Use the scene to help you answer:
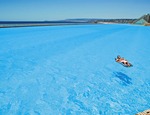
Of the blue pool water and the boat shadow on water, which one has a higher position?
the blue pool water

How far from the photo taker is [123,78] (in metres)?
8.91

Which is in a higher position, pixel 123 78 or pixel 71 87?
pixel 71 87

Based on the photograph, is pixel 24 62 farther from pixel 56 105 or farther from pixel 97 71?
pixel 56 105

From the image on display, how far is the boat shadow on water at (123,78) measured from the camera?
8306mm

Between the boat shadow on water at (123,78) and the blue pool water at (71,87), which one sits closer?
the blue pool water at (71,87)

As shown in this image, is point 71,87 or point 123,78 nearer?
point 71,87

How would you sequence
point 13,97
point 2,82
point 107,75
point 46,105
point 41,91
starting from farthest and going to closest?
1. point 107,75
2. point 2,82
3. point 41,91
4. point 13,97
5. point 46,105

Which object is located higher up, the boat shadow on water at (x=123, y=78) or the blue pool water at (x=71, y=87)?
the blue pool water at (x=71, y=87)

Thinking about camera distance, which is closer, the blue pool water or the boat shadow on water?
the blue pool water

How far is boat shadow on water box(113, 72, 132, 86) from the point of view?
8306 mm

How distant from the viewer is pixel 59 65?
1052 cm

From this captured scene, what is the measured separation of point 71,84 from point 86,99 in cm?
142

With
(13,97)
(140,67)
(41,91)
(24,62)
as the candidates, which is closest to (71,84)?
(41,91)

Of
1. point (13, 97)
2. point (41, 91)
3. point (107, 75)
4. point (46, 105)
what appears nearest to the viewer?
point (46, 105)
